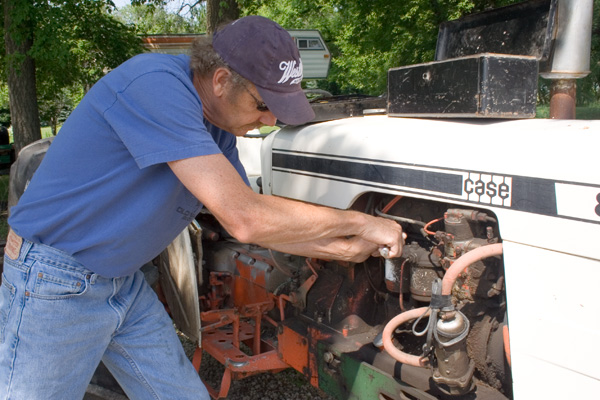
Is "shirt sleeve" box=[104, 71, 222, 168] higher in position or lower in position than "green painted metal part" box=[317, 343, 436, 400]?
higher

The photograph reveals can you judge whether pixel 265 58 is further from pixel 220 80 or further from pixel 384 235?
pixel 384 235

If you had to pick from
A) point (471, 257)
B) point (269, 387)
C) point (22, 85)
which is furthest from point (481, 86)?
point (22, 85)


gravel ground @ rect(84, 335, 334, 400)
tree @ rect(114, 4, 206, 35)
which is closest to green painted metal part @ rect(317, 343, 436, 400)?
gravel ground @ rect(84, 335, 334, 400)

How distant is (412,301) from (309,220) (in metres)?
0.80

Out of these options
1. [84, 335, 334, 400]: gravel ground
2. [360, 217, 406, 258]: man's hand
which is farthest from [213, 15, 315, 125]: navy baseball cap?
[84, 335, 334, 400]: gravel ground

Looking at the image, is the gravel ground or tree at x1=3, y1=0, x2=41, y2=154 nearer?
the gravel ground

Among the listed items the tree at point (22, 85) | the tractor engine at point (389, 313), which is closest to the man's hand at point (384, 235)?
the tractor engine at point (389, 313)

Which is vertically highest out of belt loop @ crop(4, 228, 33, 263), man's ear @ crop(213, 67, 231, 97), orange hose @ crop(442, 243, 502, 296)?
man's ear @ crop(213, 67, 231, 97)

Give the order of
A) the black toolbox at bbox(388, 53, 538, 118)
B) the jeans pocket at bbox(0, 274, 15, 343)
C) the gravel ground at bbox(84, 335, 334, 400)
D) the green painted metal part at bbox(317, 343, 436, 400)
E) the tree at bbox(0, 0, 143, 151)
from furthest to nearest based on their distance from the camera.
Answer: the tree at bbox(0, 0, 143, 151) < the gravel ground at bbox(84, 335, 334, 400) < the green painted metal part at bbox(317, 343, 436, 400) < the black toolbox at bbox(388, 53, 538, 118) < the jeans pocket at bbox(0, 274, 15, 343)

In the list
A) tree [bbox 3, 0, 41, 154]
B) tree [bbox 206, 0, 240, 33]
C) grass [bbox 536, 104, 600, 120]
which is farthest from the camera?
grass [bbox 536, 104, 600, 120]

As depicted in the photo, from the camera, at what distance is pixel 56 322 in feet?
6.41

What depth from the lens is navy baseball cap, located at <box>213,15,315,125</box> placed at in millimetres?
1874

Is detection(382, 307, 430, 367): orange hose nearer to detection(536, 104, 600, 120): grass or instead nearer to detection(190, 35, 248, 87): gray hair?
detection(190, 35, 248, 87): gray hair

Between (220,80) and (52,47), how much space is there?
299 inches
